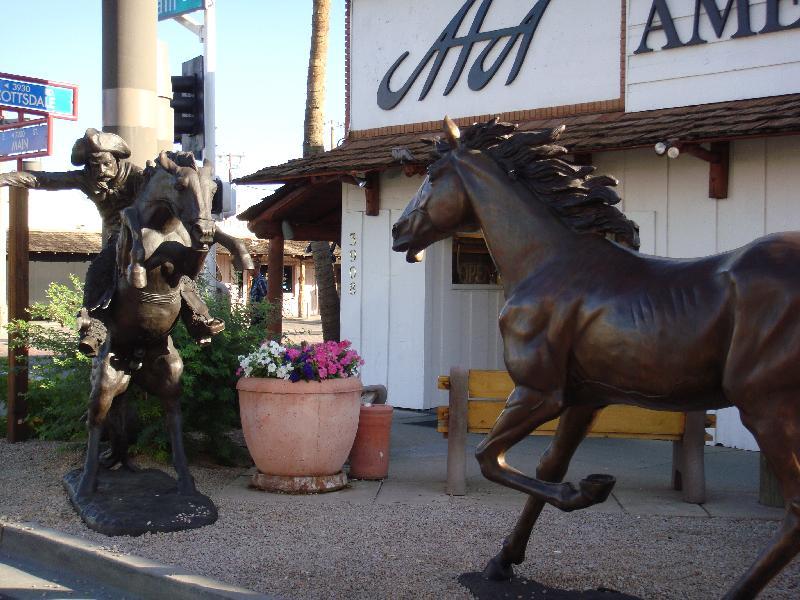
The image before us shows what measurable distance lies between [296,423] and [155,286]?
62.9 inches

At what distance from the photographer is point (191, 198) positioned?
5324 millimetres

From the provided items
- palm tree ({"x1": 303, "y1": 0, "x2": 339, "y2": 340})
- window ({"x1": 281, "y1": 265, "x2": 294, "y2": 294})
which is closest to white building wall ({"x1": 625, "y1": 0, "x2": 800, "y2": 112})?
palm tree ({"x1": 303, "y1": 0, "x2": 339, "y2": 340})

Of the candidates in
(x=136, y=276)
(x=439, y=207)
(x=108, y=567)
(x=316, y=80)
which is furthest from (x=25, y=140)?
(x=439, y=207)

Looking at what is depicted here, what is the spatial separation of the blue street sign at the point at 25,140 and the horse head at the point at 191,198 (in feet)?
18.9

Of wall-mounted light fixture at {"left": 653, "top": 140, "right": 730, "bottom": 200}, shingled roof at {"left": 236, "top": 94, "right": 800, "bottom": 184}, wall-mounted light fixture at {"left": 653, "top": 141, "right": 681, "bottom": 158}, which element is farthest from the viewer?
wall-mounted light fixture at {"left": 653, "top": 140, "right": 730, "bottom": 200}

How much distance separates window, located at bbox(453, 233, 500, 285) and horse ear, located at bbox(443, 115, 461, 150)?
7192mm

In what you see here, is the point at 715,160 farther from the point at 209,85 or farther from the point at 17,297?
the point at 17,297

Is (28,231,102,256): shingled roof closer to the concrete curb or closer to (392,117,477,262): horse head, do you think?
the concrete curb

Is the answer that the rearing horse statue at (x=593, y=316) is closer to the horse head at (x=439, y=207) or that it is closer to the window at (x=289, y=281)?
the horse head at (x=439, y=207)

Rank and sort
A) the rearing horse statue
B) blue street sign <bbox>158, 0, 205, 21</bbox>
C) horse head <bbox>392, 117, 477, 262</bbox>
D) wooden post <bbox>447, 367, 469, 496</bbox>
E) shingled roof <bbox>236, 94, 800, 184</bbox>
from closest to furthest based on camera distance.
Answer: the rearing horse statue → horse head <bbox>392, 117, 477, 262</bbox> → wooden post <bbox>447, 367, 469, 496</bbox> → shingled roof <bbox>236, 94, 800, 184</bbox> → blue street sign <bbox>158, 0, 205, 21</bbox>

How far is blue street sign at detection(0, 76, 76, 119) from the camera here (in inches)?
453

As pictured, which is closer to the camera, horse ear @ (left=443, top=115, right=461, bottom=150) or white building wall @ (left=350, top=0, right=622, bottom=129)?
horse ear @ (left=443, top=115, right=461, bottom=150)

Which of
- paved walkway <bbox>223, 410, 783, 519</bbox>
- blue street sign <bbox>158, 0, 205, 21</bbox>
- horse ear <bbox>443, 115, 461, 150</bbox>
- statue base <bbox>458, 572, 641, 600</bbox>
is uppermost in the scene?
blue street sign <bbox>158, 0, 205, 21</bbox>

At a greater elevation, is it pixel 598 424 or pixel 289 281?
pixel 289 281
